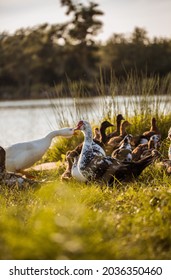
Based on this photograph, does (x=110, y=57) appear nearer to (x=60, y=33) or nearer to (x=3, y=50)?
(x=60, y=33)

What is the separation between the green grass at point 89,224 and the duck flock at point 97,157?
7.8 inches

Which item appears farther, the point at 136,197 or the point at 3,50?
the point at 3,50

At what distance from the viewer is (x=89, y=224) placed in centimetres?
360

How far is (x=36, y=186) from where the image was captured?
5.45 metres

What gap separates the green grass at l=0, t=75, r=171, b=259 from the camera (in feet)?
10.00

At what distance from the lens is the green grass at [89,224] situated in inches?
120

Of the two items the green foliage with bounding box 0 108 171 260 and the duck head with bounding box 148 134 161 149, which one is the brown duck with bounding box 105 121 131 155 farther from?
the green foliage with bounding box 0 108 171 260

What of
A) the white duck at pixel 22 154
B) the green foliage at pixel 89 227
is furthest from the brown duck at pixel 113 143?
the green foliage at pixel 89 227

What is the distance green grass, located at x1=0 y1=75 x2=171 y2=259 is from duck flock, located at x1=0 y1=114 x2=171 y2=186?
0.20 m

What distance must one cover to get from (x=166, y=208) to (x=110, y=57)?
911 inches

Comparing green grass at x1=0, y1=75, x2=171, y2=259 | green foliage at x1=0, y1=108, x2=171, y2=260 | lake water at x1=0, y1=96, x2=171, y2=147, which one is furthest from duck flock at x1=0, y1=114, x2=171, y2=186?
lake water at x1=0, y1=96, x2=171, y2=147

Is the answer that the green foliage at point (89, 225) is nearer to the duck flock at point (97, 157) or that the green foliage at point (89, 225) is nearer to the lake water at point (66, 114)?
the duck flock at point (97, 157)

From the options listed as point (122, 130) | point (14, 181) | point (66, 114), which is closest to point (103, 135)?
point (122, 130)

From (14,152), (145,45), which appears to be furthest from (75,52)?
(14,152)
